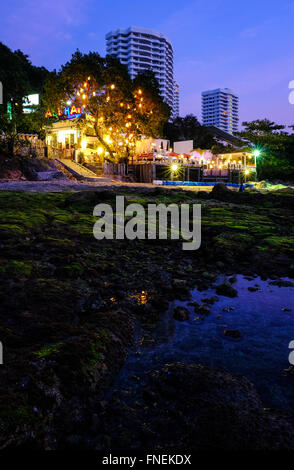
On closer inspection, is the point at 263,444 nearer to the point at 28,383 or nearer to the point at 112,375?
the point at 112,375

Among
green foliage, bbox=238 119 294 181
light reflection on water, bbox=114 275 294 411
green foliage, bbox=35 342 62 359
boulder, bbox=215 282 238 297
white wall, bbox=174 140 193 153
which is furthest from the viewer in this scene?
white wall, bbox=174 140 193 153

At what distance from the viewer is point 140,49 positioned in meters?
151

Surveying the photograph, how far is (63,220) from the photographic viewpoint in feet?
34.6

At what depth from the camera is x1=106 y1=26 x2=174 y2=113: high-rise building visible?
149375 millimetres

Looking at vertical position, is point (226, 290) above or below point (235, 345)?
above

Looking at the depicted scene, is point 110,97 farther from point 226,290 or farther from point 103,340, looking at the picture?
point 103,340

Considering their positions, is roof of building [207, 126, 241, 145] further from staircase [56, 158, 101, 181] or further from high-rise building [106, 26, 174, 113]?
high-rise building [106, 26, 174, 113]

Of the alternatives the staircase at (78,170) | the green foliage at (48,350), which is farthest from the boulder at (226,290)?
the staircase at (78,170)

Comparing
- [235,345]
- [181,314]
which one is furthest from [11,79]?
[235,345]

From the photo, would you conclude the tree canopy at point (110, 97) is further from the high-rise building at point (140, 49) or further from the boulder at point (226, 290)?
the high-rise building at point (140, 49)

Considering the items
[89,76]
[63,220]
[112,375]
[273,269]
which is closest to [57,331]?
[112,375]

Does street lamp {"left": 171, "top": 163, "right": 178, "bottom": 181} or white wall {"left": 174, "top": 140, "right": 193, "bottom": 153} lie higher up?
white wall {"left": 174, "top": 140, "right": 193, "bottom": 153}

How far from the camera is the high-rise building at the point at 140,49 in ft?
490

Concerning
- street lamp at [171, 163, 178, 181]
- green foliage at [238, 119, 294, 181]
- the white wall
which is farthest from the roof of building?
street lamp at [171, 163, 178, 181]
